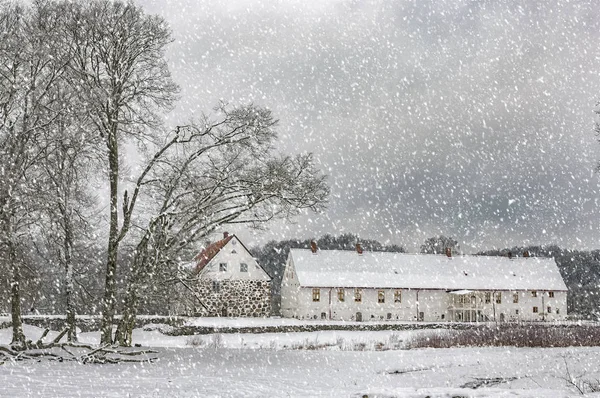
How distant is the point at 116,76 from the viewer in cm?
2020

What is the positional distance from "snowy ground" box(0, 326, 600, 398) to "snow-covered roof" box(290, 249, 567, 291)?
31436 mm

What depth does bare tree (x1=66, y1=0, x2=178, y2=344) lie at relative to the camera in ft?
64.5

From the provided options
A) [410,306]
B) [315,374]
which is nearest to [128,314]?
[315,374]

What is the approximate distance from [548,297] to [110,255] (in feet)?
175

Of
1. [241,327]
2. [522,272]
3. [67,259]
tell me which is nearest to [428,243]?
[522,272]

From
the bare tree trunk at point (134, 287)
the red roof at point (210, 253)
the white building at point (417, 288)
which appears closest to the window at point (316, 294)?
the white building at point (417, 288)

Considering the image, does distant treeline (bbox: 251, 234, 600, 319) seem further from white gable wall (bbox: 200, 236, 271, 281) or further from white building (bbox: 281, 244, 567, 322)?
white gable wall (bbox: 200, 236, 271, 281)

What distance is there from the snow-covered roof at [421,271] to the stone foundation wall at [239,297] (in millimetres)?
4160

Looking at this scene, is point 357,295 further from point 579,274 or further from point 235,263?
point 579,274

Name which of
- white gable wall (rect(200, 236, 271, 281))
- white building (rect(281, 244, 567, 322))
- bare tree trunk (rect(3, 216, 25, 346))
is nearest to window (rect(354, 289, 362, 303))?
white building (rect(281, 244, 567, 322))

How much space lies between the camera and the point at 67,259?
21359 millimetres

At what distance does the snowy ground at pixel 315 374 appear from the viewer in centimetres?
1223

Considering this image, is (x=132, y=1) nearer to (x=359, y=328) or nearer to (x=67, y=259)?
(x=67, y=259)

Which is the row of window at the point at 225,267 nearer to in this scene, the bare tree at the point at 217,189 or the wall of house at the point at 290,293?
the wall of house at the point at 290,293
